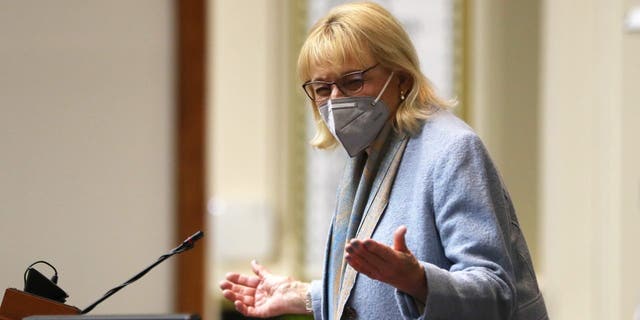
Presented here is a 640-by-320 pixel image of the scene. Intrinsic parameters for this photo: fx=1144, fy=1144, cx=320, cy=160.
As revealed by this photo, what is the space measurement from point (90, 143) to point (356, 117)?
5.01 feet

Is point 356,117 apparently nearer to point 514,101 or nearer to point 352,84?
point 352,84

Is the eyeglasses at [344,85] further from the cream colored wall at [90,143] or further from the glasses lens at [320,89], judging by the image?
the cream colored wall at [90,143]

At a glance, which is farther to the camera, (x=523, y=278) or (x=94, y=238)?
(x=94, y=238)

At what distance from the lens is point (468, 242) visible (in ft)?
5.16

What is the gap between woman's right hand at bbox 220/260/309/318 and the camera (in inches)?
74.6

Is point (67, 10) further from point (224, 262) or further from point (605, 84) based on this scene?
point (224, 262)

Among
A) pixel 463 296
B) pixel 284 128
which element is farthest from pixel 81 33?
pixel 284 128

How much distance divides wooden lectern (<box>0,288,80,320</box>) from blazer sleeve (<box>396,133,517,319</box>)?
1.51 feet

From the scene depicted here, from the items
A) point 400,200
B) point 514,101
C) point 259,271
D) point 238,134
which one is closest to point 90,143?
point 259,271

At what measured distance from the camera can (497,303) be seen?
1.56 meters

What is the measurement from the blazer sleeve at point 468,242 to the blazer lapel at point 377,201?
0.32 feet

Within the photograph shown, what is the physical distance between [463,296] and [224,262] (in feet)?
12.7

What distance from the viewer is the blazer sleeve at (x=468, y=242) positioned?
153 centimetres

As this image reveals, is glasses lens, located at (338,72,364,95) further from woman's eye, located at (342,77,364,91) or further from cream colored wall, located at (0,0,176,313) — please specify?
cream colored wall, located at (0,0,176,313)
